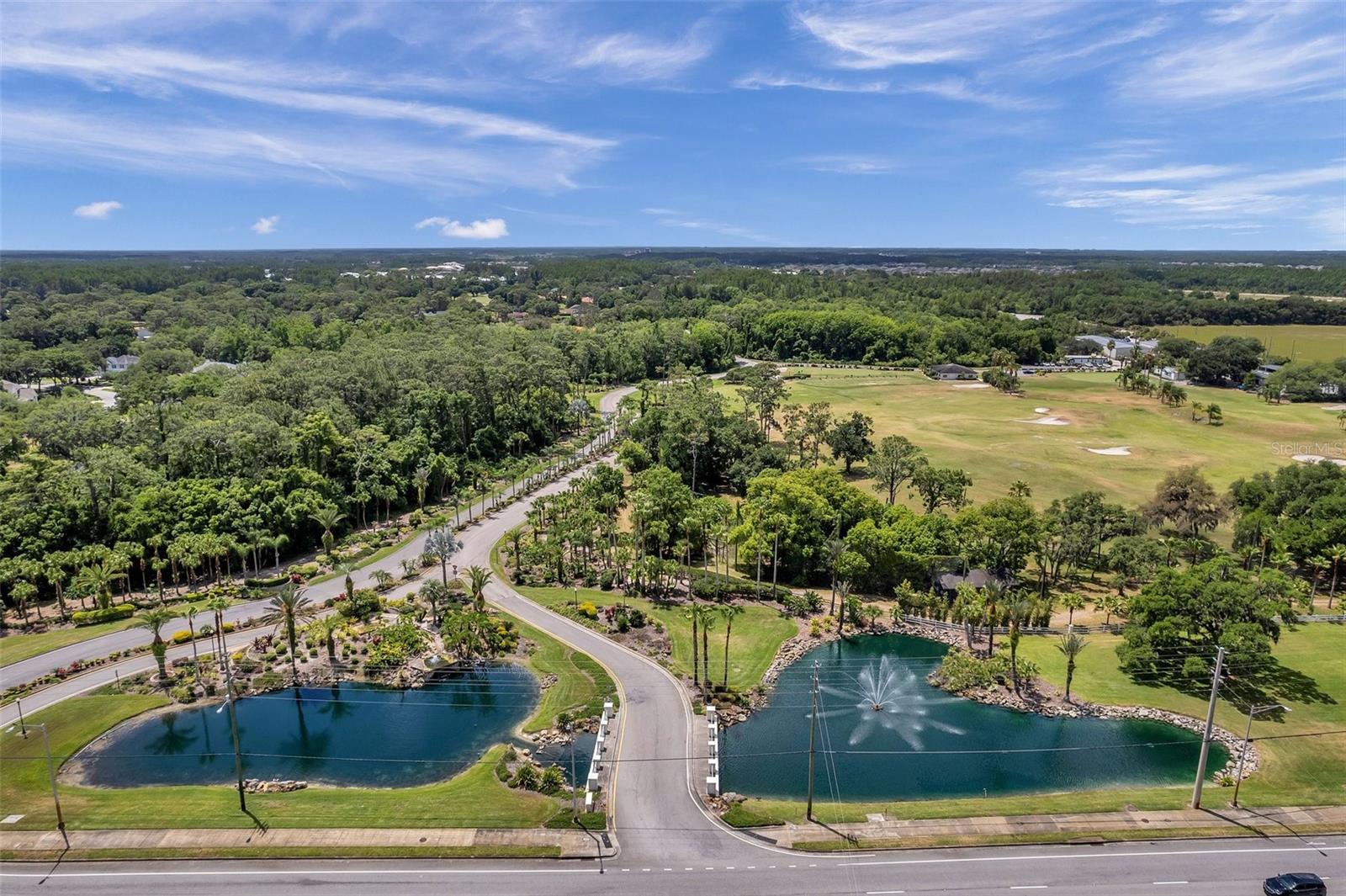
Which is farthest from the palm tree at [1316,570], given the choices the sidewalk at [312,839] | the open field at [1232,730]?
the sidewalk at [312,839]

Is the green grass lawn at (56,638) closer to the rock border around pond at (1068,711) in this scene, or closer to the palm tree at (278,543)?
the palm tree at (278,543)

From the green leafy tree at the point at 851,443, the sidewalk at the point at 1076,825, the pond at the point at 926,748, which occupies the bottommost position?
the pond at the point at 926,748

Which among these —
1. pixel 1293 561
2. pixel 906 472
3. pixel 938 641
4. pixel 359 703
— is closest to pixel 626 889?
pixel 359 703

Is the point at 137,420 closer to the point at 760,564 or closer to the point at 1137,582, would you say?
the point at 760,564

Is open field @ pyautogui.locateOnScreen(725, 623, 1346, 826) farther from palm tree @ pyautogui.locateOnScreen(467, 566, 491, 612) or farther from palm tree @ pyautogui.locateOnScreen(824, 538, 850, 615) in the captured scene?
palm tree @ pyautogui.locateOnScreen(467, 566, 491, 612)

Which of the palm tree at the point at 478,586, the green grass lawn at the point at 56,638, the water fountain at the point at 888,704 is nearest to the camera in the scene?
the water fountain at the point at 888,704

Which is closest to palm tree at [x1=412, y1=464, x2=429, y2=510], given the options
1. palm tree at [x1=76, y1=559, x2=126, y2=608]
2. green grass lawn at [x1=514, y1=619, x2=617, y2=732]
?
palm tree at [x1=76, y1=559, x2=126, y2=608]
